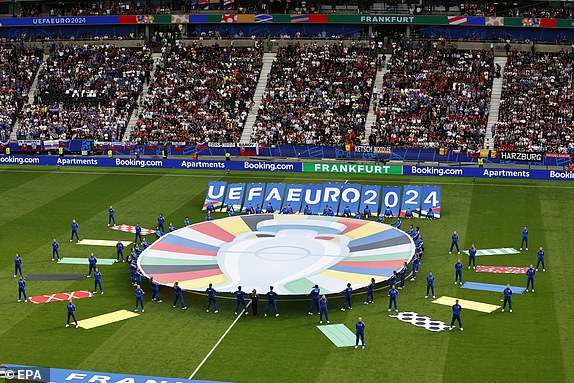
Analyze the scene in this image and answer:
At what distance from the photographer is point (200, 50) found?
90.7 meters

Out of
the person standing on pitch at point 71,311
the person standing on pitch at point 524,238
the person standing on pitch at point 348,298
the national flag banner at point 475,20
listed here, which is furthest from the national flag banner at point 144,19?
the person standing on pitch at point 348,298

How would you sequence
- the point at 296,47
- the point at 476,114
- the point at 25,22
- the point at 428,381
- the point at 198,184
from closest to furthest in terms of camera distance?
the point at 428,381 → the point at 198,184 → the point at 476,114 → the point at 296,47 → the point at 25,22

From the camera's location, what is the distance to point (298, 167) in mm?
69000

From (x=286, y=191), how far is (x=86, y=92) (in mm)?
38350

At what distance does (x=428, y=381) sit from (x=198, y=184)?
36343mm

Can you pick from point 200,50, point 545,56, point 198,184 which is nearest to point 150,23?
point 200,50

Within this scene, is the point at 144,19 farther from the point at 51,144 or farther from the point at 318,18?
the point at 51,144

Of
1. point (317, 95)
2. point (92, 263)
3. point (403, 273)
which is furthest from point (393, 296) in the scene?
point (317, 95)

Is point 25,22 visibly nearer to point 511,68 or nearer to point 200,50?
point 200,50

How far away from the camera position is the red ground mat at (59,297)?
1625 inches

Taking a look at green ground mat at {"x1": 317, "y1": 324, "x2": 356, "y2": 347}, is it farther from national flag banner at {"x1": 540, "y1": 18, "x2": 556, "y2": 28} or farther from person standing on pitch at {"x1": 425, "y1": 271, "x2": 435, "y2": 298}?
national flag banner at {"x1": 540, "y1": 18, "x2": 556, "y2": 28}

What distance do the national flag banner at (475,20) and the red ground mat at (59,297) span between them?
55526mm

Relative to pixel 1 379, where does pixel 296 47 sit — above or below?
above

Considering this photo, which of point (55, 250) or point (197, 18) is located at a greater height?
point (197, 18)
